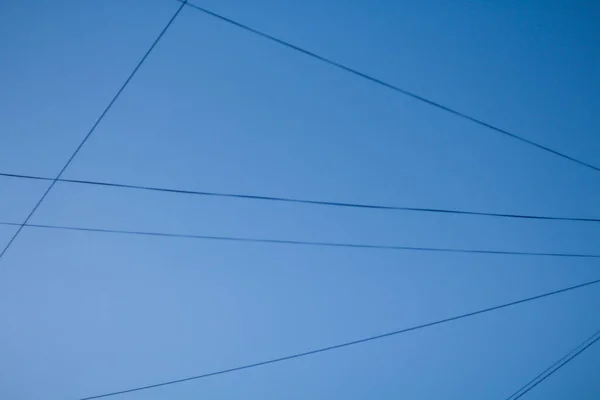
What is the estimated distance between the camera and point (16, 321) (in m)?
2.15

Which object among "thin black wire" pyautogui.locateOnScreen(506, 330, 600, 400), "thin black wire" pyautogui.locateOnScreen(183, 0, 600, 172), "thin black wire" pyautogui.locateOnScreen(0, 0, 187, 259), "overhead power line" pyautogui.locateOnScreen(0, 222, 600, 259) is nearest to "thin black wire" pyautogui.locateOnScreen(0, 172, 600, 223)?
"thin black wire" pyautogui.locateOnScreen(0, 0, 187, 259)

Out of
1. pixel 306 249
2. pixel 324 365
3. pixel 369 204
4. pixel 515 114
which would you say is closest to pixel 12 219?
pixel 306 249

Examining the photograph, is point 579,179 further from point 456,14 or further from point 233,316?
point 233,316

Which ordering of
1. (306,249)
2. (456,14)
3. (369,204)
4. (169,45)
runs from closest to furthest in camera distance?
1. (169,45)
2. (456,14)
3. (369,204)
4. (306,249)

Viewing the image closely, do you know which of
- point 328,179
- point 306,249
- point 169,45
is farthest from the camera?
point 306,249

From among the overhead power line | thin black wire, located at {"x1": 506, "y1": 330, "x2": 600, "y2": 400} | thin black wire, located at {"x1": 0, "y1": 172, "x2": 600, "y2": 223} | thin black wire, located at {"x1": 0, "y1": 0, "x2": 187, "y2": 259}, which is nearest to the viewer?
thin black wire, located at {"x1": 0, "y1": 0, "x2": 187, "y2": 259}

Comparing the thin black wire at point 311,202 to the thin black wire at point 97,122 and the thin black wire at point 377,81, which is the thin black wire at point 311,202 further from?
the thin black wire at point 377,81

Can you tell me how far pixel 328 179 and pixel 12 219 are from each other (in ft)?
5.35

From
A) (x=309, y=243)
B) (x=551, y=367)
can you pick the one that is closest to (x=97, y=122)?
(x=309, y=243)

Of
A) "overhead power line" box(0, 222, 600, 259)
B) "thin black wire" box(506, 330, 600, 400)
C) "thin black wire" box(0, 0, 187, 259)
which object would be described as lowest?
"thin black wire" box(506, 330, 600, 400)

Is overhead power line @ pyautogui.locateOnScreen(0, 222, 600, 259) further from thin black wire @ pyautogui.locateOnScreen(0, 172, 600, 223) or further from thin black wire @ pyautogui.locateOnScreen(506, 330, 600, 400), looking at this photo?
thin black wire @ pyautogui.locateOnScreen(506, 330, 600, 400)

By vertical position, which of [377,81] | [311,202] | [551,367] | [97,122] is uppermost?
[97,122]

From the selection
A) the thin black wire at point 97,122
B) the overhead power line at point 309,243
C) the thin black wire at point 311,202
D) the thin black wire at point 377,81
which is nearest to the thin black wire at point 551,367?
the overhead power line at point 309,243

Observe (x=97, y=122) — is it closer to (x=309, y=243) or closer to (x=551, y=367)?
(x=309, y=243)
